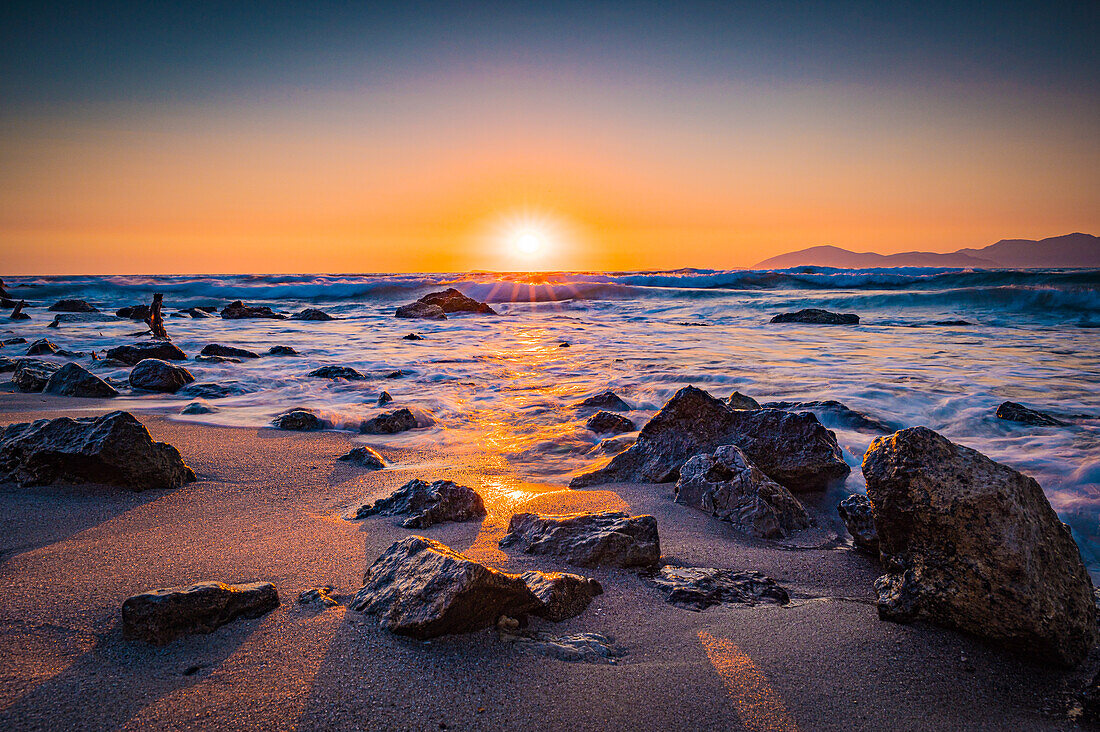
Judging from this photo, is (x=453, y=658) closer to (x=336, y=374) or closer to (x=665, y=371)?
(x=336, y=374)

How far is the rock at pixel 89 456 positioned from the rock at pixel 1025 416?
568cm

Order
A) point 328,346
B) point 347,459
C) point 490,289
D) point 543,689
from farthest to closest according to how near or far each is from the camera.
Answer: point 490,289 → point 328,346 → point 347,459 → point 543,689

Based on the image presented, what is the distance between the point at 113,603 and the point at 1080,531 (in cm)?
395

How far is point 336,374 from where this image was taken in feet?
22.5

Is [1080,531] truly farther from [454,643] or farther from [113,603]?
[113,603]

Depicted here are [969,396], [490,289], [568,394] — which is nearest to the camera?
[969,396]

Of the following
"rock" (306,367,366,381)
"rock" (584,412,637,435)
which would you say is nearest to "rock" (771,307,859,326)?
"rock" (584,412,637,435)

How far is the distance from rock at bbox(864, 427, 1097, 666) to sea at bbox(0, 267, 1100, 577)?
112cm

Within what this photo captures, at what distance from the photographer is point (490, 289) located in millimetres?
30516

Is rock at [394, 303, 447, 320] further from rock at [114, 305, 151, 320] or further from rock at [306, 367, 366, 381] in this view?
rock at [306, 367, 366, 381]

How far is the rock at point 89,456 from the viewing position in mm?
2758

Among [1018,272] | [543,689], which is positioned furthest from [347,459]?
[1018,272]

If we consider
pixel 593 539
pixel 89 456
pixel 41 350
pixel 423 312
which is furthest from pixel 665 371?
pixel 423 312

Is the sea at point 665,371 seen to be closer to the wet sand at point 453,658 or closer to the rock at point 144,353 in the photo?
the rock at point 144,353
